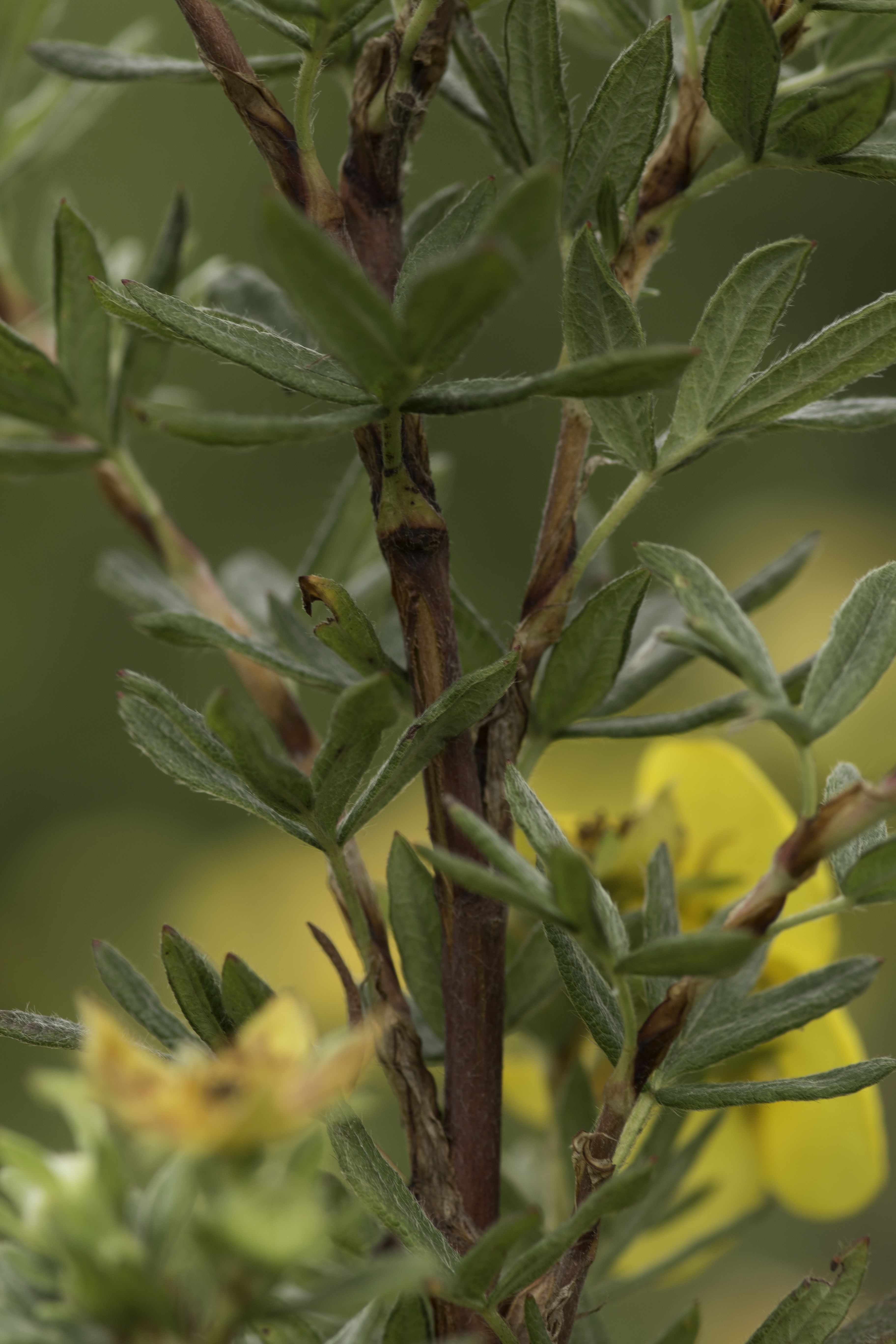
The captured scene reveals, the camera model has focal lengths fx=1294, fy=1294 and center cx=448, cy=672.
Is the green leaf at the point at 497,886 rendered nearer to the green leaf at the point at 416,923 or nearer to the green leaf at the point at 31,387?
the green leaf at the point at 416,923

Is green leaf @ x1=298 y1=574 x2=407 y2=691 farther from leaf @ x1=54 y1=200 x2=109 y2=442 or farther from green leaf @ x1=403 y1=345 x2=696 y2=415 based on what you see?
leaf @ x1=54 y1=200 x2=109 y2=442

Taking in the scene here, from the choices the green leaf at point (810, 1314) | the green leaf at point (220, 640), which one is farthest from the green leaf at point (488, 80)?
the green leaf at point (810, 1314)

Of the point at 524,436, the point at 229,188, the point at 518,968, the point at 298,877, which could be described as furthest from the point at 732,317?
the point at 229,188

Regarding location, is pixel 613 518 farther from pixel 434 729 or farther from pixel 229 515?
pixel 229 515

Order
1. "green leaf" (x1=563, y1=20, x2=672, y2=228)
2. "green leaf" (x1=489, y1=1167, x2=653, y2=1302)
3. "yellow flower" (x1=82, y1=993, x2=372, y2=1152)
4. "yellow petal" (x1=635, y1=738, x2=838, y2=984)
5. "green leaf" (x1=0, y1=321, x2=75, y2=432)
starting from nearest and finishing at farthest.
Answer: "yellow flower" (x1=82, y1=993, x2=372, y2=1152)
"green leaf" (x1=489, y1=1167, x2=653, y2=1302)
"green leaf" (x1=563, y1=20, x2=672, y2=228)
"green leaf" (x1=0, y1=321, x2=75, y2=432)
"yellow petal" (x1=635, y1=738, x2=838, y2=984)

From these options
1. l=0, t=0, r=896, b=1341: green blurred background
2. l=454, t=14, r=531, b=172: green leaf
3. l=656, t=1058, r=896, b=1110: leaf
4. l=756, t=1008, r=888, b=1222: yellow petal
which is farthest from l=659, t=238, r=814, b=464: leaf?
l=0, t=0, r=896, b=1341: green blurred background
